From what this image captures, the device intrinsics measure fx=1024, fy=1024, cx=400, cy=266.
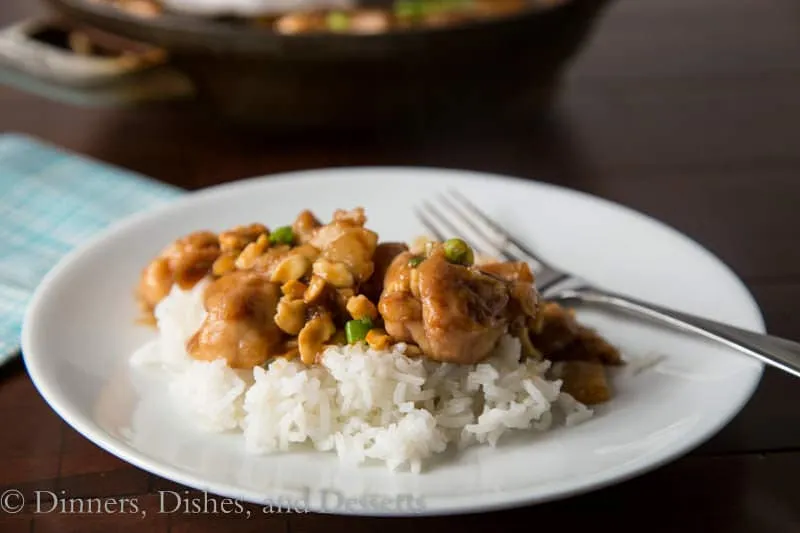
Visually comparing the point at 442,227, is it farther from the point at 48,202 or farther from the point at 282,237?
the point at 48,202

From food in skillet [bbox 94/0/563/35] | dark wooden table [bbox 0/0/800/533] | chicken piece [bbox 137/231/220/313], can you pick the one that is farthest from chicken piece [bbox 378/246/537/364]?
food in skillet [bbox 94/0/563/35]

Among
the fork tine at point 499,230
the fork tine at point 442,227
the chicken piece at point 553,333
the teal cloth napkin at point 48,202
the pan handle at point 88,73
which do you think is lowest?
the teal cloth napkin at point 48,202

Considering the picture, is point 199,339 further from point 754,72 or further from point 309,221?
point 754,72

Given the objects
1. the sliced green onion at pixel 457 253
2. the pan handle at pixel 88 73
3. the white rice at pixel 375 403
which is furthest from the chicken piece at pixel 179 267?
the pan handle at pixel 88 73

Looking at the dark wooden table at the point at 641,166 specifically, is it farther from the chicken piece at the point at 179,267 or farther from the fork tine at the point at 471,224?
the fork tine at the point at 471,224

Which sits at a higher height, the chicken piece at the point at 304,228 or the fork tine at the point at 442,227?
the chicken piece at the point at 304,228

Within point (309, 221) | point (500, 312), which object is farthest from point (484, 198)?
point (500, 312)
